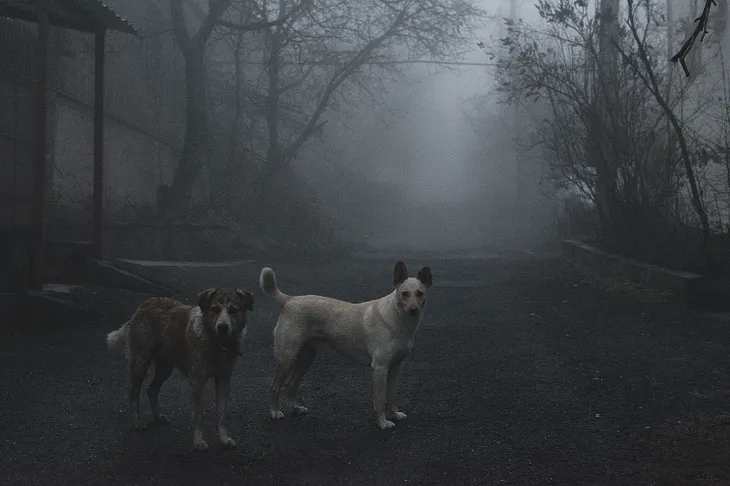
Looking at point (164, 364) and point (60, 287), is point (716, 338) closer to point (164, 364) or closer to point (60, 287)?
point (164, 364)

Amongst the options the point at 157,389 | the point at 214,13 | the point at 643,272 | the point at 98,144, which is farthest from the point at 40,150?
the point at 214,13

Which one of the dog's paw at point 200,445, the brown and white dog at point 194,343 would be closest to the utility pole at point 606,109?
the brown and white dog at point 194,343

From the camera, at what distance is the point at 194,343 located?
4871 millimetres

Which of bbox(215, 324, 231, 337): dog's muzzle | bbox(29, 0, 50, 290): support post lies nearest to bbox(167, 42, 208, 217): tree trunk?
bbox(29, 0, 50, 290): support post

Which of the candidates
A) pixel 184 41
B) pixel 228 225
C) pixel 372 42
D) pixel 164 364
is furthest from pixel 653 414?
pixel 372 42

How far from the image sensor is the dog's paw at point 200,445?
4.76 m

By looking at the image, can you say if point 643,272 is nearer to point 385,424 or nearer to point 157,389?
point 385,424

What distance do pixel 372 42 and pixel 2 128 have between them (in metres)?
13.8

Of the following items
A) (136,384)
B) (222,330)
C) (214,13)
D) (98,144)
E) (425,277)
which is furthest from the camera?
(214,13)

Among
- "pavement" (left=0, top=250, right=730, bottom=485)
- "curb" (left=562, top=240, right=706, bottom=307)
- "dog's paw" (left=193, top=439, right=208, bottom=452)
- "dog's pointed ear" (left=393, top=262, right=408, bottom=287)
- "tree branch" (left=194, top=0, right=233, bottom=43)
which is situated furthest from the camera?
"tree branch" (left=194, top=0, right=233, bottom=43)

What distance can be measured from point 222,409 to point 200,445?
0.23 meters

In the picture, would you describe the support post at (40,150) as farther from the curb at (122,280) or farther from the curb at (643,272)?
the curb at (643,272)

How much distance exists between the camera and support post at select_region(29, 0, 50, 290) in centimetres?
923

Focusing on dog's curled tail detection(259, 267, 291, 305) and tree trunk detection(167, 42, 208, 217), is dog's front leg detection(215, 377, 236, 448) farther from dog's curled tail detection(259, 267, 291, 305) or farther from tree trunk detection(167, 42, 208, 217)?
tree trunk detection(167, 42, 208, 217)
